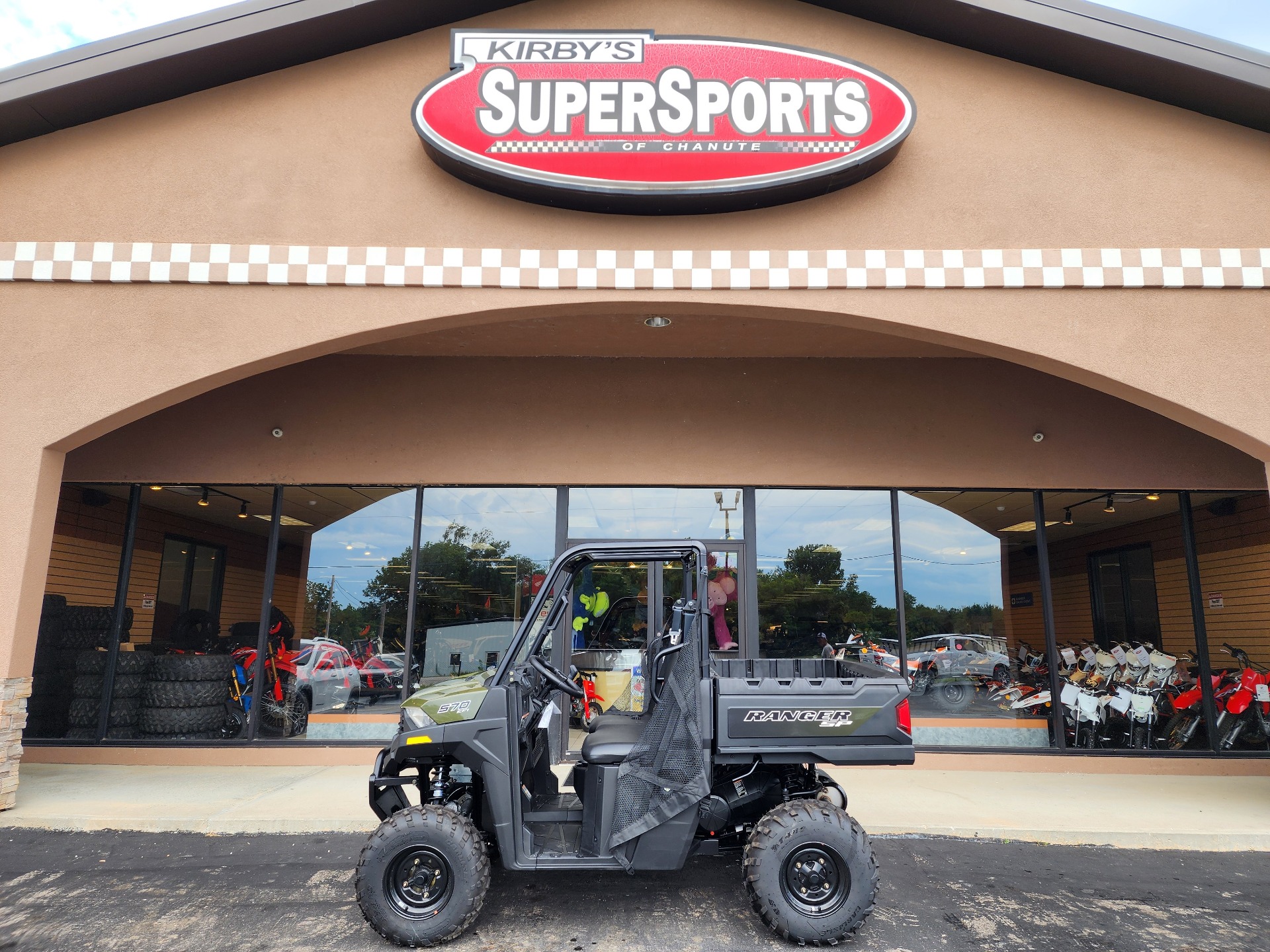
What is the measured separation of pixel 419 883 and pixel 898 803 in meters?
4.27

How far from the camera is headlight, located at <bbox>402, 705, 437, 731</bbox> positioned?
417cm

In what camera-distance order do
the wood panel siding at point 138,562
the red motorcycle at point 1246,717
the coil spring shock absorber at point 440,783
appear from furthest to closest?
1. the wood panel siding at point 138,562
2. the red motorcycle at point 1246,717
3. the coil spring shock absorber at point 440,783

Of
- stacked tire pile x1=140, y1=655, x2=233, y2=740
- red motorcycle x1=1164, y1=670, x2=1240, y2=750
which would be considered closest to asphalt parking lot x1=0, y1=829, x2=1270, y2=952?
stacked tire pile x1=140, y1=655, x2=233, y2=740

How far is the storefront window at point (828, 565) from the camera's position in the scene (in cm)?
857

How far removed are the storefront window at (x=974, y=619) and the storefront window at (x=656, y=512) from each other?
1.93 meters

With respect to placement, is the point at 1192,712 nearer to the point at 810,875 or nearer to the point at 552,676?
the point at 810,875

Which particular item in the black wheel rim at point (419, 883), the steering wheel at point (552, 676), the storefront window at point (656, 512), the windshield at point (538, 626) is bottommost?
the black wheel rim at point (419, 883)

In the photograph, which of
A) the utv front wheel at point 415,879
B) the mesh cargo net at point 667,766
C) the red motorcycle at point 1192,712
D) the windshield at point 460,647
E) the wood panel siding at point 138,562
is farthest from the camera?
the wood panel siding at point 138,562

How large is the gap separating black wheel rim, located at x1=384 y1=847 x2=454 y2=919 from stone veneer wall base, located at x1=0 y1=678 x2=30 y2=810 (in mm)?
4199

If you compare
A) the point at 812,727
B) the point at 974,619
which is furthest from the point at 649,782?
the point at 974,619

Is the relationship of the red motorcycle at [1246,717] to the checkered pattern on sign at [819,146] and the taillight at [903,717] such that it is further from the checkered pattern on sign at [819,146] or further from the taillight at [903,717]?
the checkered pattern on sign at [819,146]

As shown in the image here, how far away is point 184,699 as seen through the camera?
8289 mm

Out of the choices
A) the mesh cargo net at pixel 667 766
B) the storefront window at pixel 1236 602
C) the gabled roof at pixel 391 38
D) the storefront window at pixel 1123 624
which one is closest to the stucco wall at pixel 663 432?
the storefront window at pixel 1236 602

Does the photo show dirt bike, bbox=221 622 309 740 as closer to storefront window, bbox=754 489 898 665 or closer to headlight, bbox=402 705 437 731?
headlight, bbox=402 705 437 731
